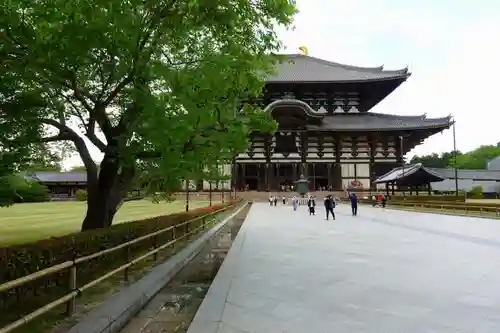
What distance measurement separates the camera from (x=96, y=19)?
684cm

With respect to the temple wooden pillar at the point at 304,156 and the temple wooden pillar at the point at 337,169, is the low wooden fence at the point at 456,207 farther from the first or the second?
the temple wooden pillar at the point at 304,156

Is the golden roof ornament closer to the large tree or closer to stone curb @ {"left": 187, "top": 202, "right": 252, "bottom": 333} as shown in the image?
the large tree

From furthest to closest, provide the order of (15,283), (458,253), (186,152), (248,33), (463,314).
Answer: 1. (458,253)
2. (248,33)
3. (186,152)
4. (463,314)
5. (15,283)

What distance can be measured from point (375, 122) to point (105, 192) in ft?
160

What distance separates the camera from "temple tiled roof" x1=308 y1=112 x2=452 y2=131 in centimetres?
5338

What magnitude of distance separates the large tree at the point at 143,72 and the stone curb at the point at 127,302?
2096 millimetres

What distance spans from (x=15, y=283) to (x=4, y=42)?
205 inches

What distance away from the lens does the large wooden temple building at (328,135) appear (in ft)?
179

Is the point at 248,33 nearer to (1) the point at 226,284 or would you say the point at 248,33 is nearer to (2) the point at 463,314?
(1) the point at 226,284

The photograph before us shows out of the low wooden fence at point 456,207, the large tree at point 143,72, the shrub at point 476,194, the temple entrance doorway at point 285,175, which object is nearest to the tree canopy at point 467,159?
the shrub at point 476,194

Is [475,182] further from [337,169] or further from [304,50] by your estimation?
[304,50]

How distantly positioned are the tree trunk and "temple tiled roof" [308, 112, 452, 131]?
4370 centimetres

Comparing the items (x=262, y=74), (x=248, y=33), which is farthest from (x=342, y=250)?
(x=248, y=33)

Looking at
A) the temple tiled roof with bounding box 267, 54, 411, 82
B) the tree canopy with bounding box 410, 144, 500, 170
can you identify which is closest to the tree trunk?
the temple tiled roof with bounding box 267, 54, 411, 82
